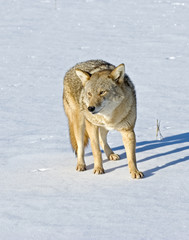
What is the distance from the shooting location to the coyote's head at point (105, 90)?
5789 millimetres

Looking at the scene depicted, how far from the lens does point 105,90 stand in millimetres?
5836

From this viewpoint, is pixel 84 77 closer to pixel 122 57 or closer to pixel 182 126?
pixel 182 126

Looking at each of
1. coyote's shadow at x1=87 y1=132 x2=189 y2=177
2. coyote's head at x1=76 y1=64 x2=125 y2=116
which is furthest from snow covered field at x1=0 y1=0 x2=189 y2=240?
coyote's head at x1=76 y1=64 x2=125 y2=116

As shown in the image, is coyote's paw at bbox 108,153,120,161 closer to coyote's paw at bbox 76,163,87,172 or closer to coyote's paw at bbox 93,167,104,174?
coyote's paw at bbox 76,163,87,172

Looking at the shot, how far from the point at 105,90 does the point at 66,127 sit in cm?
278

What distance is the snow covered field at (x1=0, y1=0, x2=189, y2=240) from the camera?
4.63 meters

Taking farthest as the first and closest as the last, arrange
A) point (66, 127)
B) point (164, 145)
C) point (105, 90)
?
point (66, 127) → point (164, 145) → point (105, 90)

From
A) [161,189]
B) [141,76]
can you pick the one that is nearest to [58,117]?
[141,76]

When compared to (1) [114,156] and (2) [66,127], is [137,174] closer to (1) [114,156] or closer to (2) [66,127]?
(1) [114,156]

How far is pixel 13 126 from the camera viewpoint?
8406 millimetres

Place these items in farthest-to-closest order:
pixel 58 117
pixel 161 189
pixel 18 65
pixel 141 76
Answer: pixel 18 65 → pixel 141 76 → pixel 58 117 → pixel 161 189

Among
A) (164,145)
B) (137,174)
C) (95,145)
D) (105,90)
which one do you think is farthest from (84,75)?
(164,145)

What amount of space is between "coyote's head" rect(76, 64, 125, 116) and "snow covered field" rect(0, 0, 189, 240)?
83cm

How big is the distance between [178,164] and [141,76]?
516cm
